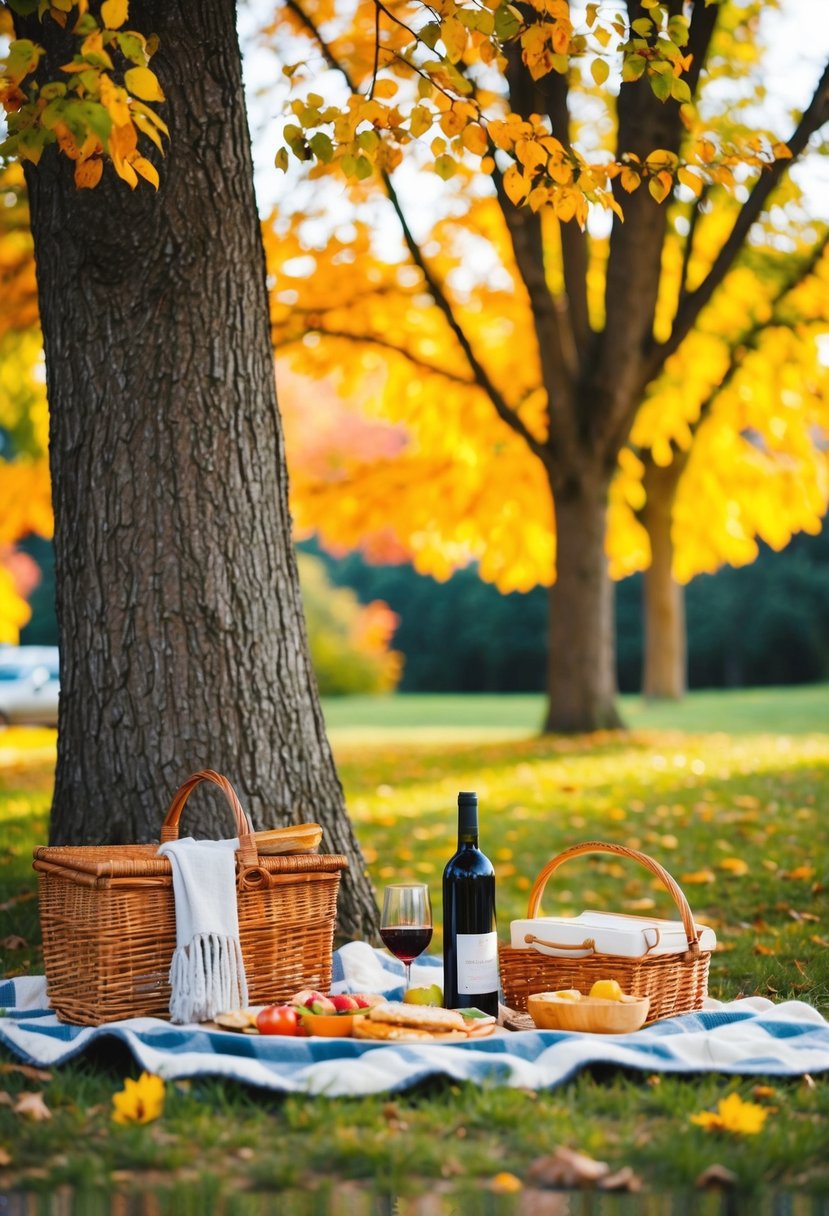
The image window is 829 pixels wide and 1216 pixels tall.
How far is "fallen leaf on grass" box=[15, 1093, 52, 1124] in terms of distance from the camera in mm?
2586

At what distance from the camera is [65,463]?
13.8 ft

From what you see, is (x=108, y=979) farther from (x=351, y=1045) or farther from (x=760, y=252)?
(x=760, y=252)

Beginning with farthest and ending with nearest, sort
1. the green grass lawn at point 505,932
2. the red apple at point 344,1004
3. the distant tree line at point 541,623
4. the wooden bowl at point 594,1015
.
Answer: the distant tree line at point 541,623 → the red apple at point 344,1004 → the wooden bowl at point 594,1015 → the green grass lawn at point 505,932

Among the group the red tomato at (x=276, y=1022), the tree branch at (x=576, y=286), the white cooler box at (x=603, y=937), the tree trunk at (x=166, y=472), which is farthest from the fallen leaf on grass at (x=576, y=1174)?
the tree branch at (x=576, y=286)

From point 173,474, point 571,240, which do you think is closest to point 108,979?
point 173,474

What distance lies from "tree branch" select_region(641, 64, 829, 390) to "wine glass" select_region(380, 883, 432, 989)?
358cm

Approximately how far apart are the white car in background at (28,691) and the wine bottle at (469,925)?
18.4m

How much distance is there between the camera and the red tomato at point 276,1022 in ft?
9.96

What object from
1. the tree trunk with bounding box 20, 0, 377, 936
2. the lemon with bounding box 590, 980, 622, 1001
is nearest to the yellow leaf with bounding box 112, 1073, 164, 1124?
the lemon with bounding box 590, 980, 622, 1001

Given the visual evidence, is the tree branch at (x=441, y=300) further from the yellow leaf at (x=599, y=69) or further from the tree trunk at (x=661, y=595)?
the tree trunk at (x=661, y=595)

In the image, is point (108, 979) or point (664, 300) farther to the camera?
point (664, 300)

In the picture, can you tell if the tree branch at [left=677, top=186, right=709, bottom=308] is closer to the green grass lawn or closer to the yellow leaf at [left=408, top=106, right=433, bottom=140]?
the green grass lawn

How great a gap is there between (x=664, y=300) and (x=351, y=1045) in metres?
11.5

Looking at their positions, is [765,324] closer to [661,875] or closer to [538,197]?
[538,197]
